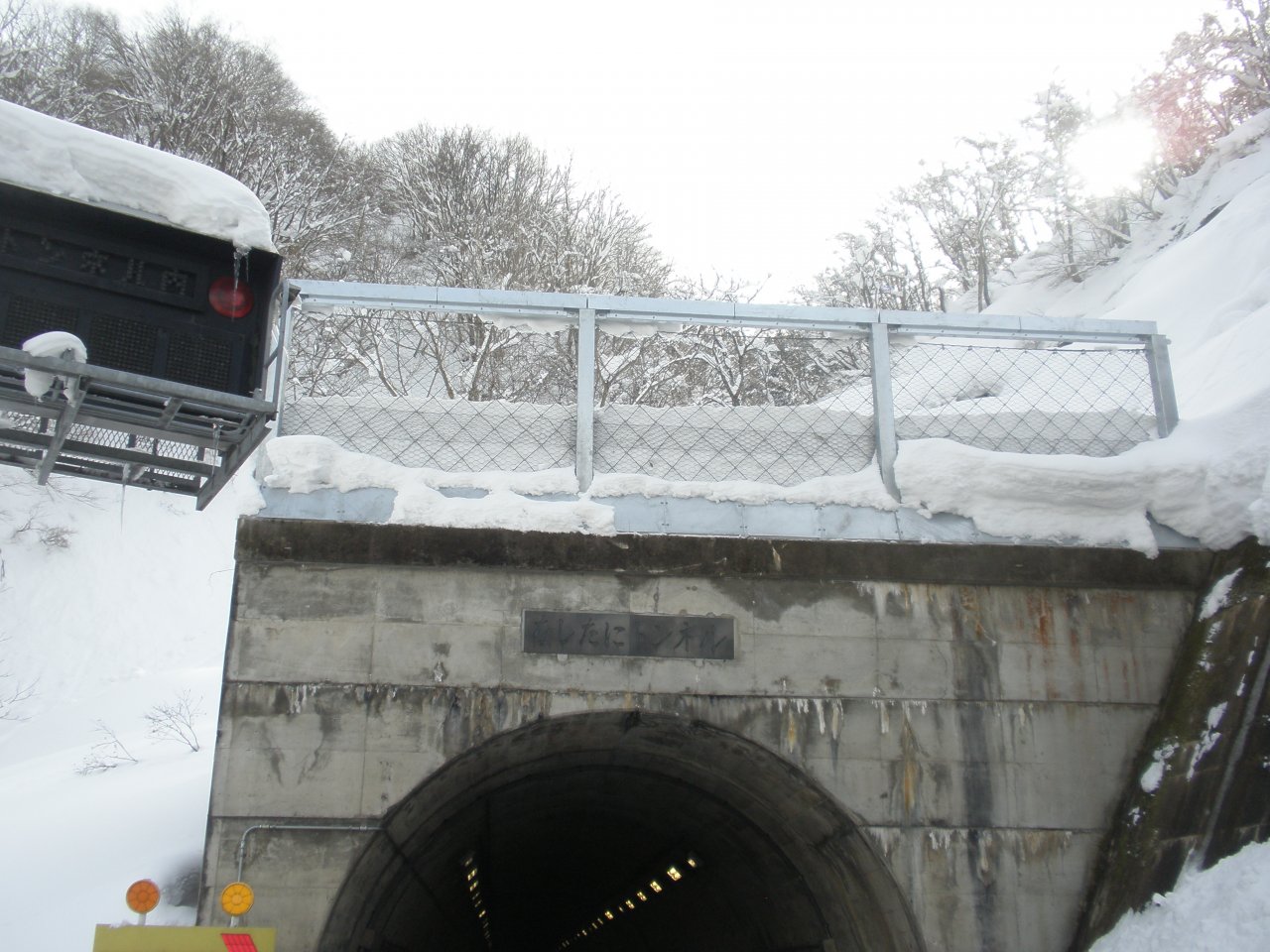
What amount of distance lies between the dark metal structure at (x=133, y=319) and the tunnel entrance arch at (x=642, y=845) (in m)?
2.95

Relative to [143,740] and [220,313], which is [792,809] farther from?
[143,740]

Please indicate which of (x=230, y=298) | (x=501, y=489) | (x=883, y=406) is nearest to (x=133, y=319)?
(x=230, y=298)

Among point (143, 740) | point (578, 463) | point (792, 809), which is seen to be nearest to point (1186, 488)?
point (792, 809)

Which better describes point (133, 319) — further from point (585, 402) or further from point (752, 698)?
point (752, 698)

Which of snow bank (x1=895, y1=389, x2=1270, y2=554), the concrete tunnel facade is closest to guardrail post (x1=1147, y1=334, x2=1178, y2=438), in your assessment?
snow bank (x1=895, y1=389, x2=1270, y2=554)

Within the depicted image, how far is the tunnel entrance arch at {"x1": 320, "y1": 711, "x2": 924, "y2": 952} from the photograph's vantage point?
693 cm

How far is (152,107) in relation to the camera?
3098 centimetres

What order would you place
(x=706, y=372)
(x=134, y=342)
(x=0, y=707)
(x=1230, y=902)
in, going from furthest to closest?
1. (x=706, y=372)
2. (x=0, y=707)
3. (x=134, y=342)
4. (x=1230, y=902)

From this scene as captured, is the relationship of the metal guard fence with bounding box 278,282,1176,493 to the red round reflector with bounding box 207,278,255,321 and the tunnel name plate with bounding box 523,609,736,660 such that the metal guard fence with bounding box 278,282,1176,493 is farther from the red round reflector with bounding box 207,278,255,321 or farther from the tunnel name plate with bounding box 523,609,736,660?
the tunnel name plate with bounding box 523,609,736,660

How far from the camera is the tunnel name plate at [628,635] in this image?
22.5 feet

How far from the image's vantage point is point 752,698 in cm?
688

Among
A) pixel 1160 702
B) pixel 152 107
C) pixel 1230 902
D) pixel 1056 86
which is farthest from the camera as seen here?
pixel 152 107

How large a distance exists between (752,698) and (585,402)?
2.45 metres

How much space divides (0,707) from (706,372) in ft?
45.9
